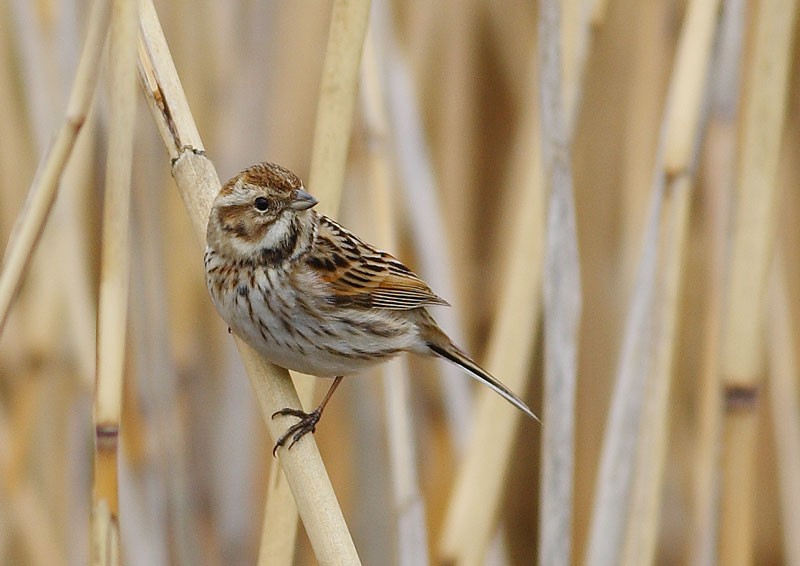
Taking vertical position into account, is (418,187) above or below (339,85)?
below

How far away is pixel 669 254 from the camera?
1861 millimetres

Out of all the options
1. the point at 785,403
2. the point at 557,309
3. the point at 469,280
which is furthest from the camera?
the point at 469,280

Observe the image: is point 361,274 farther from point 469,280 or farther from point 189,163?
point 469,280

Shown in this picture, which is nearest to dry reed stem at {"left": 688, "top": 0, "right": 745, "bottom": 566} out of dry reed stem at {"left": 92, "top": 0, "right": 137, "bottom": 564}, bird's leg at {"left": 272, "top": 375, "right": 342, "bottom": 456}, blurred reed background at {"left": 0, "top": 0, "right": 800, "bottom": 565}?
blurred reed background at {"left": 0, "top": 0, "right": 800, "bottom": 565}

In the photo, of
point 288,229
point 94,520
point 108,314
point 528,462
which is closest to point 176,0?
point 288,229

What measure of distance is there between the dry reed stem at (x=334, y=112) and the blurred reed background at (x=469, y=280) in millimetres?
27

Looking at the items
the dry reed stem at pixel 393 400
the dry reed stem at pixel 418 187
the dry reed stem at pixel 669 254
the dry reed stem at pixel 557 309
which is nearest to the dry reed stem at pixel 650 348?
the dry reed stem at pixel 669 254

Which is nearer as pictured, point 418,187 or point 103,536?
point 103,536

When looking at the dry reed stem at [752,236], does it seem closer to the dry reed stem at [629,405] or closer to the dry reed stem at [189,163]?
the dry reed stem at [629,405]

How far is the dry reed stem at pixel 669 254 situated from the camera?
1.84m

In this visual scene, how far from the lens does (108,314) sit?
147 cm

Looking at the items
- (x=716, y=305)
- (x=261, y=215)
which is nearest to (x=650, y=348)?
(x=716, y=305)

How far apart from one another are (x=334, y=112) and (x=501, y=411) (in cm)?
71

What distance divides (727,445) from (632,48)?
1.46 metres
